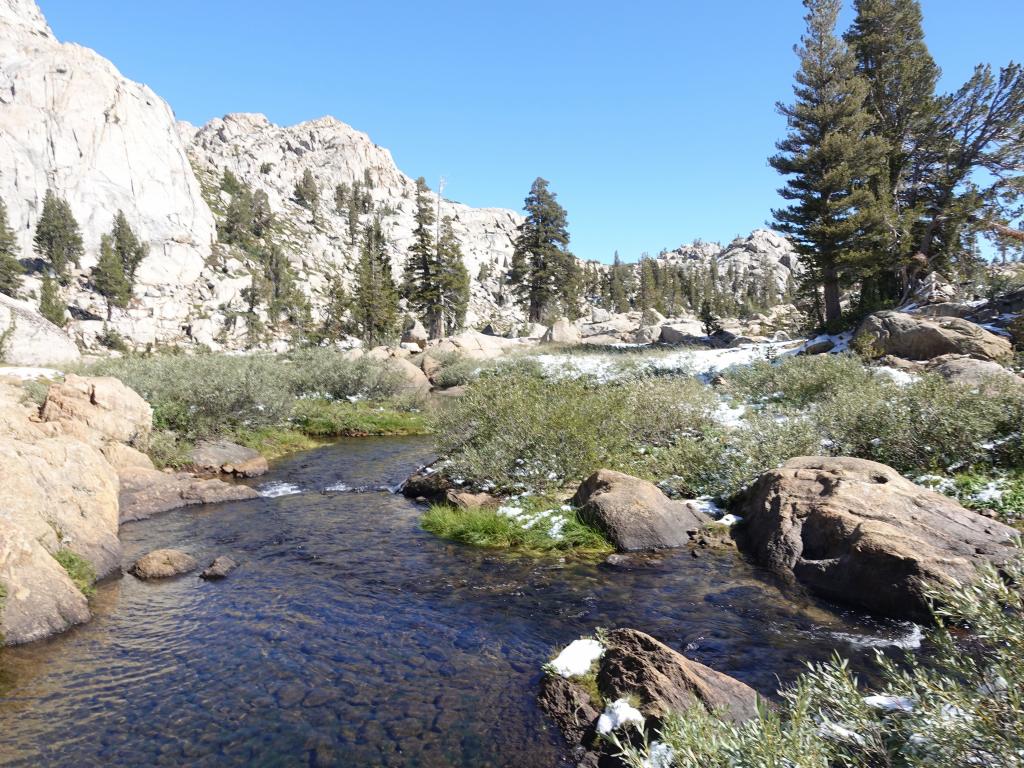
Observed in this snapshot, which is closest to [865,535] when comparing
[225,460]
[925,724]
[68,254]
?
[925,724]

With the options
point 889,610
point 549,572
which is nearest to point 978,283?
point 889,610

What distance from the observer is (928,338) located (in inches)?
835

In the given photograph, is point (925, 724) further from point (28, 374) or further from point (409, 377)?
point (409, 377)

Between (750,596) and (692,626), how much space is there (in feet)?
4.72

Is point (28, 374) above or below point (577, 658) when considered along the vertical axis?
above

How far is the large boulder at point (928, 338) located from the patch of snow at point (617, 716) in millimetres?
20461

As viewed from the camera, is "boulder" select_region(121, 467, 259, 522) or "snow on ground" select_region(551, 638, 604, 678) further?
"boulder" select_region(121, 467, 259, 522)

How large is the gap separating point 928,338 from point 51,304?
89.5m

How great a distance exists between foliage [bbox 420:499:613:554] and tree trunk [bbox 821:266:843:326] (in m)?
28.2

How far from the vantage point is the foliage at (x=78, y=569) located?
8.95m

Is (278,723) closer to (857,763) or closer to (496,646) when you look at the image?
(496,646)

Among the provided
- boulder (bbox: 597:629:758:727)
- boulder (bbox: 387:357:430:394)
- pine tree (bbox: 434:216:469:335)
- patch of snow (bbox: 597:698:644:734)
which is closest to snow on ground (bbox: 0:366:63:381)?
boulder (bbox: 387:357:430:394)

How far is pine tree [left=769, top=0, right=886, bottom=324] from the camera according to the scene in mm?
31062

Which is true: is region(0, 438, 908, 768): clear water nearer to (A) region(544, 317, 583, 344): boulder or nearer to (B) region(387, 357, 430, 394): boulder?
(B) region(387, 357, 430, 394): boulder
